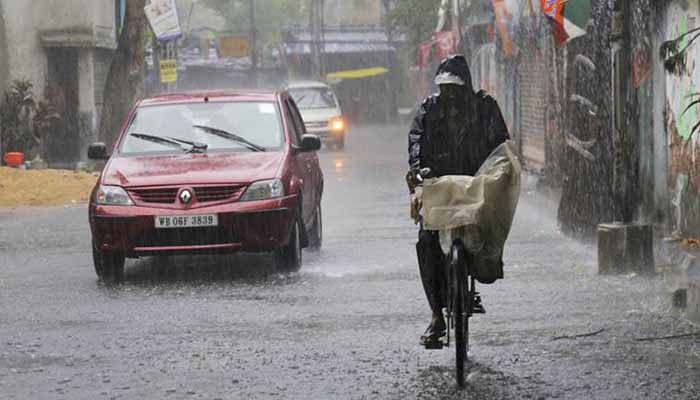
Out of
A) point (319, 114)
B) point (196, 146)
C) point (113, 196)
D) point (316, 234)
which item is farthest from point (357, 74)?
point (113, 196)

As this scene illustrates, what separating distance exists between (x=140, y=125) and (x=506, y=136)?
6.29m

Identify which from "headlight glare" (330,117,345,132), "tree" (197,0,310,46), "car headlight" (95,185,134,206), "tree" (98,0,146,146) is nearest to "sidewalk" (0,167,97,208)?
"tree" (98,0,146,146)

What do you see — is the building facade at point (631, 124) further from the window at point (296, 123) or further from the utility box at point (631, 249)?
the window at point (296, 123)

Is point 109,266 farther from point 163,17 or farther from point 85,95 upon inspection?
Answer: point 85,95

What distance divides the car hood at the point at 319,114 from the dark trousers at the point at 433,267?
31.4m

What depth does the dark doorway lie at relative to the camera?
34344 mm

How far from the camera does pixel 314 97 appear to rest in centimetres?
4081

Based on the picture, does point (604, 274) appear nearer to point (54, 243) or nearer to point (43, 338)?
point (43, 338)

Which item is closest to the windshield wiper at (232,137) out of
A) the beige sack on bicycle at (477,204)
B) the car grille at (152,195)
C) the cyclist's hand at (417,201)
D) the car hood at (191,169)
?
the car hood at (191,169)

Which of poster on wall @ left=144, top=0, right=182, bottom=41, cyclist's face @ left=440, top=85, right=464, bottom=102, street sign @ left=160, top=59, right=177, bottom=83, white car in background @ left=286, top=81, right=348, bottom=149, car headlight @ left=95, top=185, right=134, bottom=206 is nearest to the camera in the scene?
cyclist's face @ left=440, top=85, right=464, bottom=102

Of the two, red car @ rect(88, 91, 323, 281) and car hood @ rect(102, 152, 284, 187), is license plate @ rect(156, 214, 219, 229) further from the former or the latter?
car hood @ rect(102, 152, 284, 187)

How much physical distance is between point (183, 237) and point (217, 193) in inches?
18.5

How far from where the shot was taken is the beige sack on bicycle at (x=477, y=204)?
732cm

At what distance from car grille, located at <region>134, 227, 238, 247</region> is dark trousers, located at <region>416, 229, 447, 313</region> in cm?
430
